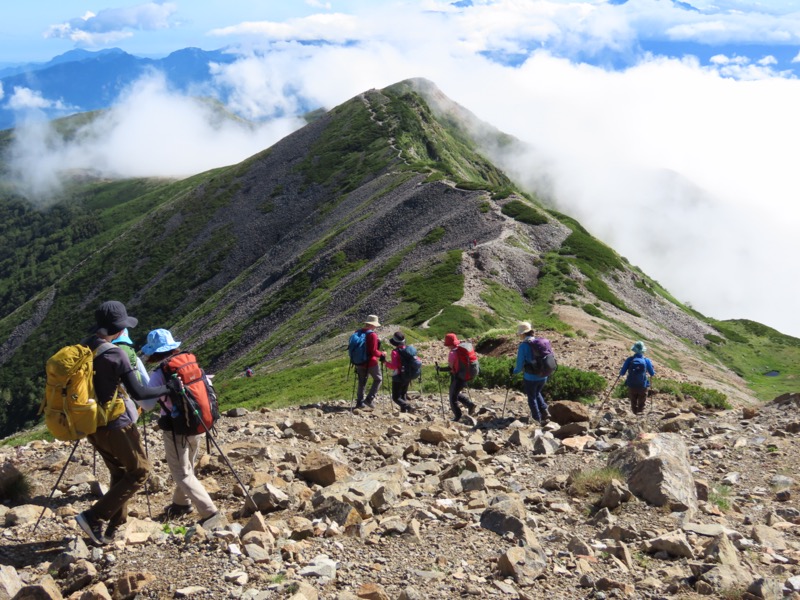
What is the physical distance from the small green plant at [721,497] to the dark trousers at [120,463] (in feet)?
31.6

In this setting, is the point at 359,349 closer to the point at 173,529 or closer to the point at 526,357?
the point at 526,357

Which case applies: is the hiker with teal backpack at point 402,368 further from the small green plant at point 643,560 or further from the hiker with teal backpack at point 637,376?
the small green plant at point 643,560

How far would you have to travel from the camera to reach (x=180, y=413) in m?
10.5

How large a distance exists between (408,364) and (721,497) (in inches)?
464

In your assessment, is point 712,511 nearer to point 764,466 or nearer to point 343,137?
point 764,466

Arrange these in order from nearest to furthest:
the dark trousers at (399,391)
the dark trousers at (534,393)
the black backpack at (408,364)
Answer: the dark trousers at (534,393), the black backpack at (408,364), the dark trousers at (399,391)

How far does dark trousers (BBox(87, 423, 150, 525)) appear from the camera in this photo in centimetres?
1021

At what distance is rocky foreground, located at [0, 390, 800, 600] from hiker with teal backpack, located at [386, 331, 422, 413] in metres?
5.60

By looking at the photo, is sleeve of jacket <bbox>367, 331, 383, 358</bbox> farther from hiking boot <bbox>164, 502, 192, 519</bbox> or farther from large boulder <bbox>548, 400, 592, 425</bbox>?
hiking boot <bbox>164, 502, 192, 519</bbox>

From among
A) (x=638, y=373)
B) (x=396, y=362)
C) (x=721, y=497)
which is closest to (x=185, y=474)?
(x=721, y=497)

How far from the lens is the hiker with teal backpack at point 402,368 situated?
22.3 m

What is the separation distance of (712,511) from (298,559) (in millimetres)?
6960

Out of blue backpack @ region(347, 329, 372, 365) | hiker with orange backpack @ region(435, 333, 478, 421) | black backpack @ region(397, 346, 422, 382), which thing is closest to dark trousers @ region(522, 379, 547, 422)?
hiker with orange backpack @ region(435, 333, 478, 421)

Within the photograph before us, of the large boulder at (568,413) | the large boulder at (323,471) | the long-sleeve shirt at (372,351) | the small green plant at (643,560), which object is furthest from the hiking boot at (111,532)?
the long-sleeve shirt at (372,351)
